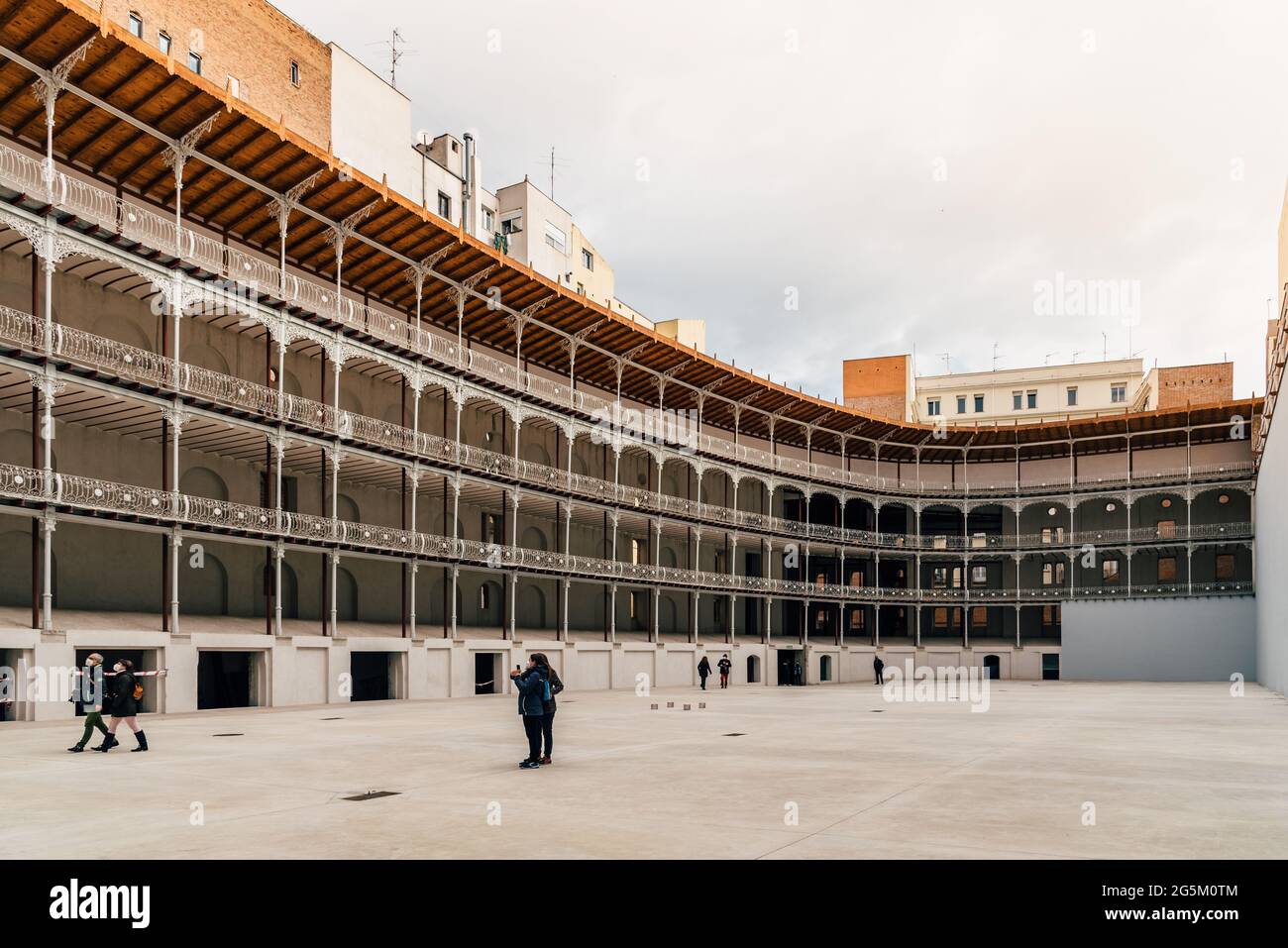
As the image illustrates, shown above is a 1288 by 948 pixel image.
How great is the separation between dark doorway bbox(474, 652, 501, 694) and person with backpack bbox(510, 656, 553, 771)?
25.1 metres

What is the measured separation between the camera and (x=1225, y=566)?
5900 centimetres

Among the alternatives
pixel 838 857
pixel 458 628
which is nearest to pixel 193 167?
pixel 458 628

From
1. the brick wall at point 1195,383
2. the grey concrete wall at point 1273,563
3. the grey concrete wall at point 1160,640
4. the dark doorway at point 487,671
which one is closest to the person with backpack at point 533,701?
the dark doorway at point 487,671

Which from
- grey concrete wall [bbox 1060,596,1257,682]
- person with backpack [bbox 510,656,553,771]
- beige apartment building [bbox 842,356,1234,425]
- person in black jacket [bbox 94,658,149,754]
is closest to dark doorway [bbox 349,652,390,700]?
person in black jacket [bbox 94,658,149,754]

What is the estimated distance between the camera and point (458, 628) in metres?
40.7

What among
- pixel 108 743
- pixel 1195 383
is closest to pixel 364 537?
pixel 108 743

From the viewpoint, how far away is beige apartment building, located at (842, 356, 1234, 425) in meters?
73.2

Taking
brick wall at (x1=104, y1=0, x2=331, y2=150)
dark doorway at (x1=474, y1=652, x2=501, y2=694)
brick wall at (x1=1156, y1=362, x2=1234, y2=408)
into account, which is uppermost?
brick wall at (x1=104, y1=0, x2=331, y2=150)

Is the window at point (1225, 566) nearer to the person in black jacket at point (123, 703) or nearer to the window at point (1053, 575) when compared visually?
the window at point (1053, 575)

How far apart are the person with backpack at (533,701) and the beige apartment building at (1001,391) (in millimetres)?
60678

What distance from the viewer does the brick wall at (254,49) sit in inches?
1379

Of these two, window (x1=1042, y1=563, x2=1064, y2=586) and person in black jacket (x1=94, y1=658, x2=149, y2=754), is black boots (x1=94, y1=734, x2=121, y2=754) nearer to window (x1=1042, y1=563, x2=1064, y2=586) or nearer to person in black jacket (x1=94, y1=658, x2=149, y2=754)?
person in black jacket (x1=94, y1=658, x2=149, y2=754)
